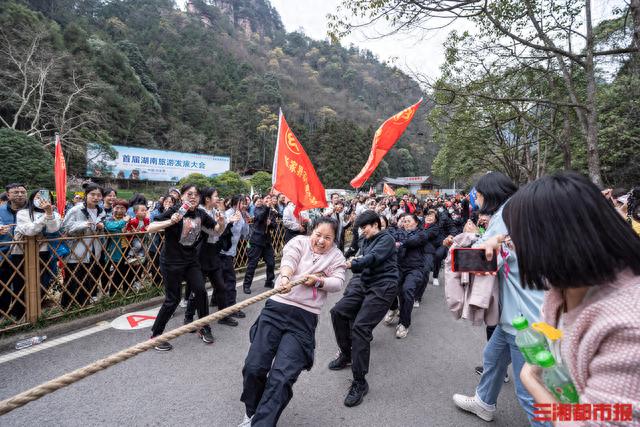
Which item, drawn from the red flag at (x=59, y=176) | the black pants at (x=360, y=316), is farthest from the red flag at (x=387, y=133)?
the red flag at (x=59, y=176)

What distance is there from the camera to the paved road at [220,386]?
2.53 meters

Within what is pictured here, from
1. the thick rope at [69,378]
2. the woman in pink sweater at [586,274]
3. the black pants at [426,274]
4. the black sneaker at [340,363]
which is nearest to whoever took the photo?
the woman in pink sweater at [586,274]

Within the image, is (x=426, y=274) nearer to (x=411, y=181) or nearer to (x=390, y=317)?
(x=390, y=317)

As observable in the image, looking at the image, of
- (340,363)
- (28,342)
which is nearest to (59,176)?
(28,342)

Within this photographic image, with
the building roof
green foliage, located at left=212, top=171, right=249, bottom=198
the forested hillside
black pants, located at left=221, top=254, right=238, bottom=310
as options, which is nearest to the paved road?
black pants, located at left=221, top=254, right=238, bottom=310

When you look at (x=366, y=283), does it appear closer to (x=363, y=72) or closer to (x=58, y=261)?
(x=58, y=261)

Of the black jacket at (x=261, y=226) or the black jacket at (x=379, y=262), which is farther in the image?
the black jacket at (x=261, y=226)

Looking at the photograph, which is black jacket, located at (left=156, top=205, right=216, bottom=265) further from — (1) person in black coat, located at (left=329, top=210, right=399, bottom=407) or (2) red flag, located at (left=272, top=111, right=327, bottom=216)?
(1) person in black coat, located at (left=329, top=210, right=399, bottom=407)

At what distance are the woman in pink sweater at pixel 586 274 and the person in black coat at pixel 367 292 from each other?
1966 mm

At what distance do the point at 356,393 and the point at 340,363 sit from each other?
56 cm

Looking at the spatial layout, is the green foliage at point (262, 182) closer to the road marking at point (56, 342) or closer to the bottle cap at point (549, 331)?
the road marking at point (56, 342)

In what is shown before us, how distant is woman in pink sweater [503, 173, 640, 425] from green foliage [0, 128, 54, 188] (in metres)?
20.8

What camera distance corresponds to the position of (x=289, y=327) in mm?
2387

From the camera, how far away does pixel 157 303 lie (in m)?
5.16
